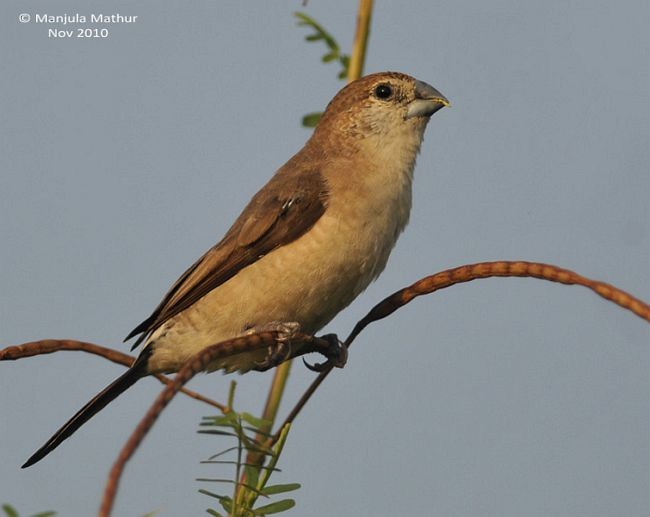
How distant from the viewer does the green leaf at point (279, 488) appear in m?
2.85

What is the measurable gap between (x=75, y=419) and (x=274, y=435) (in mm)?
2013

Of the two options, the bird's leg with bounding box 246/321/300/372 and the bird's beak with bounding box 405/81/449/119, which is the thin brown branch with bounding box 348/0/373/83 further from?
the bird's beak with bounding box 405/81/449/119

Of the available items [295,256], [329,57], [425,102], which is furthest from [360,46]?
[425,102]

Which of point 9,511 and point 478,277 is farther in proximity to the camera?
point 478,277

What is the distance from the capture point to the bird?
16.3 ft

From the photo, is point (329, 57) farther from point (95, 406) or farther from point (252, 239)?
point (95, 406)

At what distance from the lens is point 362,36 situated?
4105mm

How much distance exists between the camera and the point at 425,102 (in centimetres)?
584

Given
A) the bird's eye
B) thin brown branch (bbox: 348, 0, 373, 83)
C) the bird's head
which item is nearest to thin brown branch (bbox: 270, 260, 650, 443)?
thin brown branch (bbox: 348, 0, 373, 83)

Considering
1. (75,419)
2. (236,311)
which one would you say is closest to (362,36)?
(236,311)

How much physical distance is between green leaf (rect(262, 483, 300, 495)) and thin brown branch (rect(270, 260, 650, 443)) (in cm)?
15

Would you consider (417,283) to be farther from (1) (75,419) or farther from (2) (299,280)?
(1) (75,419)

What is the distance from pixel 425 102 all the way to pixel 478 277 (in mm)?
3229

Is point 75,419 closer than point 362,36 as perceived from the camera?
No
